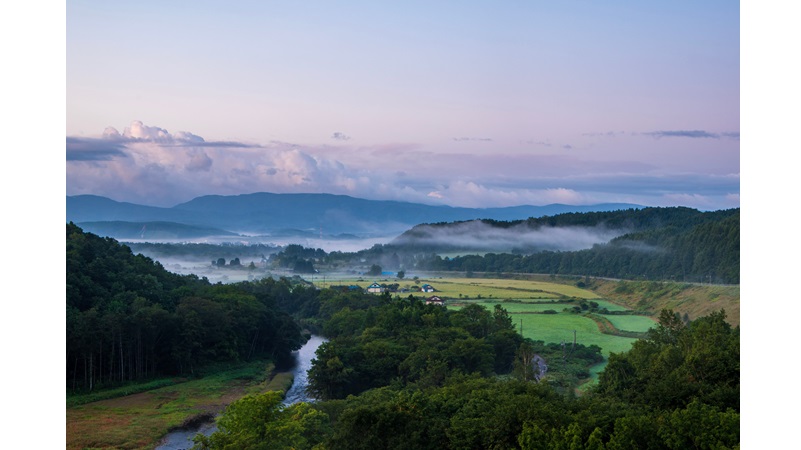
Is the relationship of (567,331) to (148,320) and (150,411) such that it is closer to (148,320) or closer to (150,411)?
(150,411)

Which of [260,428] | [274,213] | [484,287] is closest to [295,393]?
[260,428]

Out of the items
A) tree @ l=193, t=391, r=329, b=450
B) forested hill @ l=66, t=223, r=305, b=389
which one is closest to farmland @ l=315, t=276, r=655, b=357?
forested hill @ l=66, t=223, r=305, b=389

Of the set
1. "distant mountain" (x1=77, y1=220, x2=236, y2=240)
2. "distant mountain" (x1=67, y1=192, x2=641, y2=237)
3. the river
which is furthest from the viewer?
"distant mountain" (x1=77, y1=220, x2=236, y2=240)

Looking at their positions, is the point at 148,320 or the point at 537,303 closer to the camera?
the point at 148,320

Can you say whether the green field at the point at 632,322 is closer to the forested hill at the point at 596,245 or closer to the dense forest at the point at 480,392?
the dense forest at the point at 480,392

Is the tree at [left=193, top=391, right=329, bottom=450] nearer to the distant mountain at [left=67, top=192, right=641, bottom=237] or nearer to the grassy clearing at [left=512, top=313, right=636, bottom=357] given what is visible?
the distant mountain at [left=67, top=192, right=641, bottom=237]
